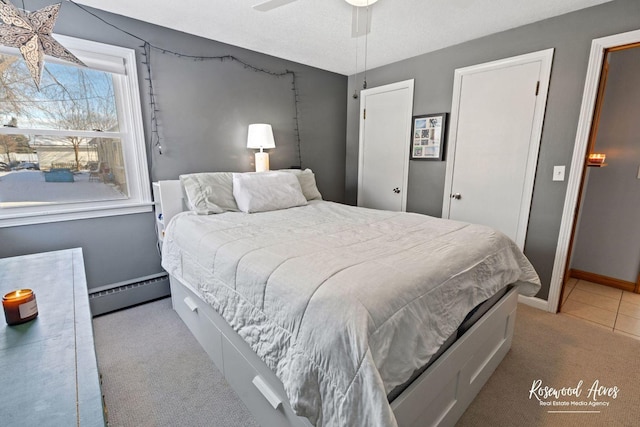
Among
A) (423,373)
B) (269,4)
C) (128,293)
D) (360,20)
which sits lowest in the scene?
(128,293)

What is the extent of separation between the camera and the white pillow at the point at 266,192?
2396 millimetres

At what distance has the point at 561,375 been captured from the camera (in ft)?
5.69

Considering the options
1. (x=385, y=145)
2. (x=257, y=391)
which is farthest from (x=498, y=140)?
(x=257, y=391)

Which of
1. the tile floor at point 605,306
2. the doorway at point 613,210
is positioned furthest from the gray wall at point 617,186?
the tile floor at point 605,306

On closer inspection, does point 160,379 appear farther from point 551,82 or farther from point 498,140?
point 551,82

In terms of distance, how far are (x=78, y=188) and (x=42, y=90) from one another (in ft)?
2.41

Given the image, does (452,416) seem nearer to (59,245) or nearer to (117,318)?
(117,318)

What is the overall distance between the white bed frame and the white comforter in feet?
0.48

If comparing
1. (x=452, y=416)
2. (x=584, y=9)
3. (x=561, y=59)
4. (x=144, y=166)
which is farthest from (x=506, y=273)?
(x=144, y=166)

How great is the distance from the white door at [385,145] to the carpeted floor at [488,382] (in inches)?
72.7

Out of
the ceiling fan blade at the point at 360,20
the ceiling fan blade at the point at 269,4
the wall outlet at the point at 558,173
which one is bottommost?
the wall outlet at the point at 558,173

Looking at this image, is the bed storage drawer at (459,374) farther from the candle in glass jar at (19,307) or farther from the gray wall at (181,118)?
the gray wall at (181,118)

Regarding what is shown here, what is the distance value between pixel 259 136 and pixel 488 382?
8.77 feet

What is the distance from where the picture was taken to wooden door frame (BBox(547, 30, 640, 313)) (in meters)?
2.00
